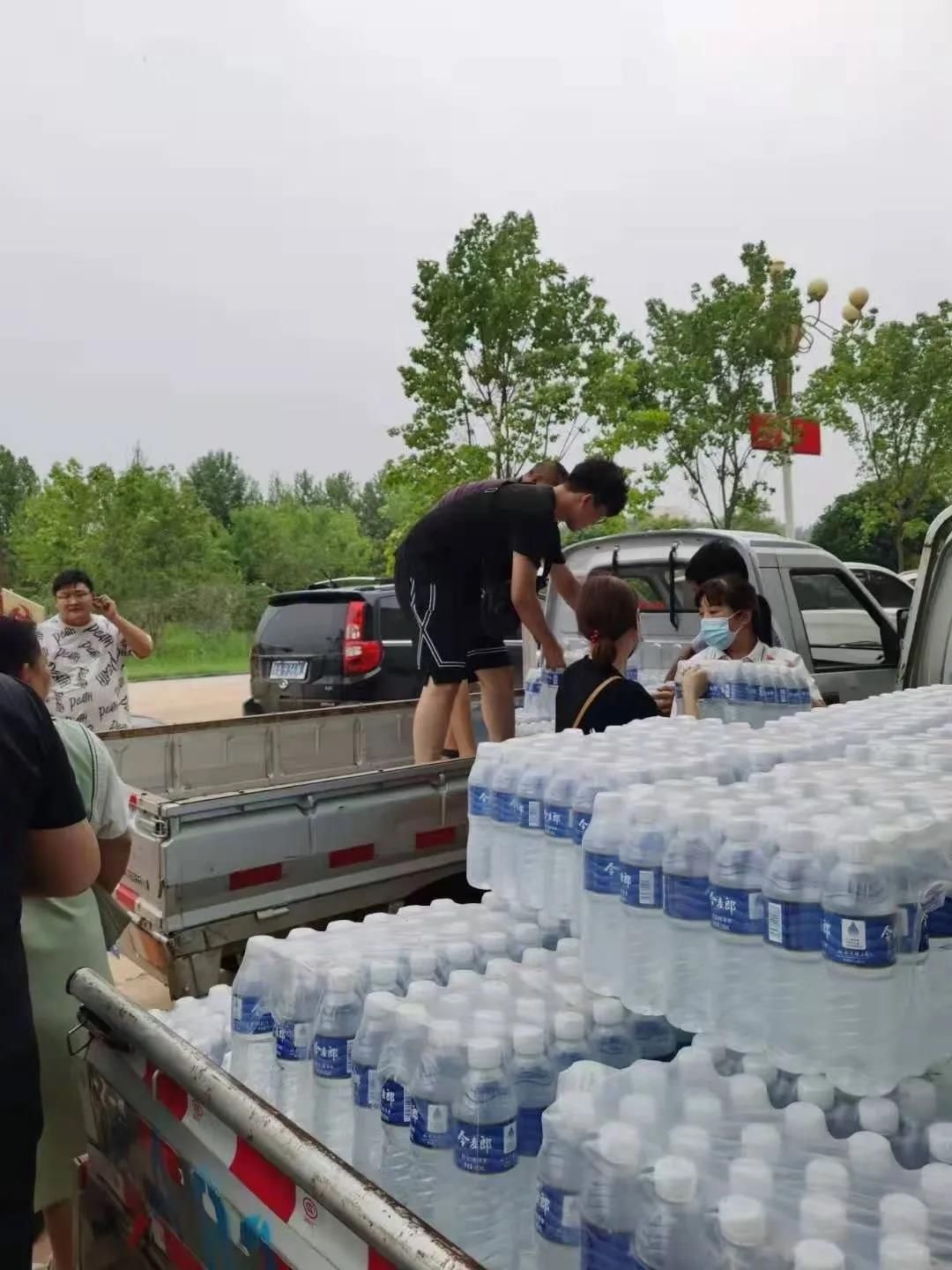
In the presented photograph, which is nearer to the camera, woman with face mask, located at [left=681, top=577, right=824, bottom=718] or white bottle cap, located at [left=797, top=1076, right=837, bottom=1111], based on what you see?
white bottle cap, located at [left=797, top=1076, right=837, bottom=1111]

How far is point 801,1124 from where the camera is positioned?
1.72 m

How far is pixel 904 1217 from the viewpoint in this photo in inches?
57.1

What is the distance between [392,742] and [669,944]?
4.19 meters

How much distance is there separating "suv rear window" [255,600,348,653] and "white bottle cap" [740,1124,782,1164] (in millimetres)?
7480

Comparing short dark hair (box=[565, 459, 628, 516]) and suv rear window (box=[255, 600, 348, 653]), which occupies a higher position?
short dark hair (box=[565, 459, 628, 516])

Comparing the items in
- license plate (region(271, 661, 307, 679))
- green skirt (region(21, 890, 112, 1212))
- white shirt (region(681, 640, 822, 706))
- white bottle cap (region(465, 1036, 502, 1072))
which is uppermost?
white shirt (region(681, 640, 822, 706))

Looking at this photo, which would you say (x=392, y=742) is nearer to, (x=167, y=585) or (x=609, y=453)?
(x=609, y=453)

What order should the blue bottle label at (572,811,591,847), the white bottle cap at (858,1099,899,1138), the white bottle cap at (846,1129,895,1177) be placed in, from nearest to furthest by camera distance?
the white bottle cap at (846,1129,895,1177), the white bottle cap at (858,1099,899,1138), the blue bottle label at (572,811,591,847)

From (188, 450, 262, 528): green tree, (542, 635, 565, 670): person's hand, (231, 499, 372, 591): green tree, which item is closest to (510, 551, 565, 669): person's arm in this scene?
(542, 635, 565, 670): person's hand

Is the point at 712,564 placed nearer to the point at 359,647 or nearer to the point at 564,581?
the point at 564,581

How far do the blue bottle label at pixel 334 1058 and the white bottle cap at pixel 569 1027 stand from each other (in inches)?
17.3

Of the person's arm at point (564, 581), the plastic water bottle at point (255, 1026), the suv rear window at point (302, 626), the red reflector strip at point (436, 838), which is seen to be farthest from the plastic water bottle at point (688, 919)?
the suv rear window at point (302, 626)

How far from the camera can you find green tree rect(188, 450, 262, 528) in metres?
61.5

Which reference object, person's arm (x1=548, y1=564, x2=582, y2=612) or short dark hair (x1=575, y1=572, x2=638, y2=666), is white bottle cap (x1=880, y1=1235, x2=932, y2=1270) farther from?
person's arm (x1=548, y1=564, x2=582, y2=612)
